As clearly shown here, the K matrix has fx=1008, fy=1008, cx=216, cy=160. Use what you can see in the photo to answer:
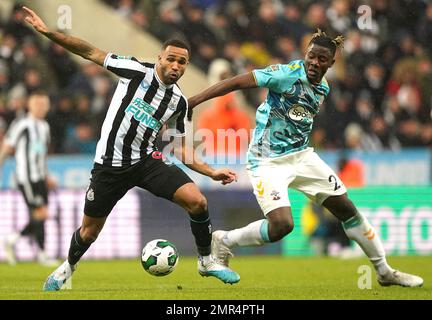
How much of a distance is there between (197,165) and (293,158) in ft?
2.78

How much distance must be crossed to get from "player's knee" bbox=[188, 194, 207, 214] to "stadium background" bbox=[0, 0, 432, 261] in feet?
16.0

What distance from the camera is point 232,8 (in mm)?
16469

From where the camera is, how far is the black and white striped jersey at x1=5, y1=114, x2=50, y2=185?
517 inches

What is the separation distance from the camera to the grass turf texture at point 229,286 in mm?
7999

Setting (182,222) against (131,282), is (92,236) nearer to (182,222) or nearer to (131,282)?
(131,282)

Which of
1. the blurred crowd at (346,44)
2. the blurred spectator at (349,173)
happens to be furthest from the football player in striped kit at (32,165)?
the blurred spectator at (349,173)

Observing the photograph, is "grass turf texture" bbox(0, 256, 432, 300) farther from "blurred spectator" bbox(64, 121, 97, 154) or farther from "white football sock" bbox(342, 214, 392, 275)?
"blurred spectator" bbox(64, 121, 97, 154)

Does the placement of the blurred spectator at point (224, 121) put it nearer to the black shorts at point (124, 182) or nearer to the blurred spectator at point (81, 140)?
the blurred spectator at point (81, 140)

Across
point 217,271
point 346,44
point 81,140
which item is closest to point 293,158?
point 217,271

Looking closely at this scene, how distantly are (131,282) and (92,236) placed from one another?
1.25m

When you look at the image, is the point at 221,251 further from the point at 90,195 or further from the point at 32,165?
the point at 32,165

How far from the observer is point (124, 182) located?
838 cm

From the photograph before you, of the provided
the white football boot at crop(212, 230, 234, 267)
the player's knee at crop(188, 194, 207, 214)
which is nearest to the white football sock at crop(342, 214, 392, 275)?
the white football boot at crop(212, 230, 234, 267)
